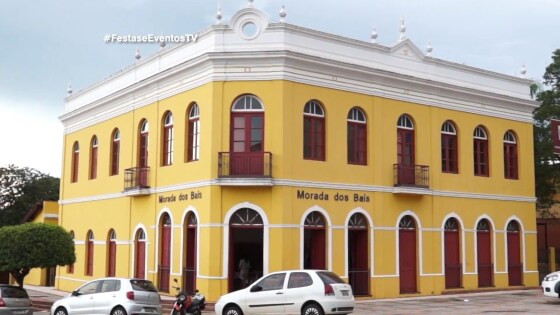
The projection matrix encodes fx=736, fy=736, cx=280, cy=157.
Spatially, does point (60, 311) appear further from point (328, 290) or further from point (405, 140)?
point (405, 140)

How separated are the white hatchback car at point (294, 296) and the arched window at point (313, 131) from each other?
22.4 feet

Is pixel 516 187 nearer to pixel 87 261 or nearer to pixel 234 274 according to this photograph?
pixel 234 274

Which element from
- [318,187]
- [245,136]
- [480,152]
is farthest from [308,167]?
[480,152]

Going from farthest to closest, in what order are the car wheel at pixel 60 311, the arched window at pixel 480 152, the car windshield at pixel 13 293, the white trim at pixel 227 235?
1. the arched window at pixel 480 152
2. the white trim at pixel 227 235
3. the car wheel at pixel 60 311
4. the car windshield at pixel 13 293

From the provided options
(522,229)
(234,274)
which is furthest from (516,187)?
(234,274)

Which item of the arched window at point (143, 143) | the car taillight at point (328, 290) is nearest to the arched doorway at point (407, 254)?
the car taillight at point (328, 290)

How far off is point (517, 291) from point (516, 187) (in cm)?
450

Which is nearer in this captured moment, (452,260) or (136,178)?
(136,178)

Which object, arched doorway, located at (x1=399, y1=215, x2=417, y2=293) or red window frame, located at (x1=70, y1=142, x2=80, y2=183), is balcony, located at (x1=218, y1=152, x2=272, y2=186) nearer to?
arched doorway, located at (x1=399, y1=215, x2=417, y2=293)

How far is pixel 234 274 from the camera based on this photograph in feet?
81.1

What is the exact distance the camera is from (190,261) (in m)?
25.8

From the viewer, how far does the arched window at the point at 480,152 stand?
1193 inches

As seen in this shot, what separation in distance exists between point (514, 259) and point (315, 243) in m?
10.3

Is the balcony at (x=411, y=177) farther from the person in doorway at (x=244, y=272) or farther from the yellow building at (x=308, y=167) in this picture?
the person in doorway at (x=244, y=272)
